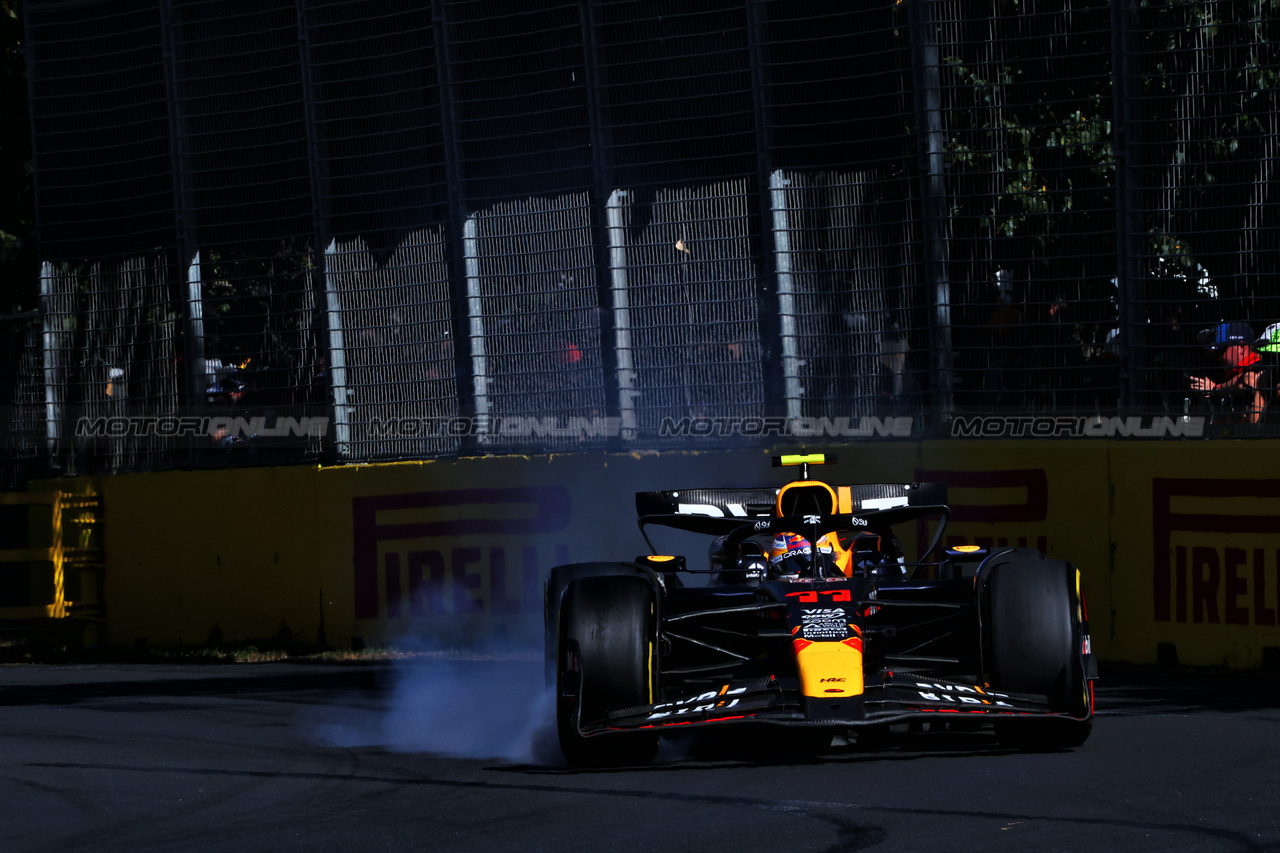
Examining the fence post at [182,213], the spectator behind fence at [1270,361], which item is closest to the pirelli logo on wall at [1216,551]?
the spectator behind fence at [1270,361]

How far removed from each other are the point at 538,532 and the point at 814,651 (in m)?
5.42

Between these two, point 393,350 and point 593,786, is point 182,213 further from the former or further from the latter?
point 593,786

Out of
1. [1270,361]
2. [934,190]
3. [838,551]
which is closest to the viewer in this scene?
[838,551]

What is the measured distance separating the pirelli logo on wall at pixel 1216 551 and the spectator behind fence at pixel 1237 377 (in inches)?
20.4

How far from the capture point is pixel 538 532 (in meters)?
11.6

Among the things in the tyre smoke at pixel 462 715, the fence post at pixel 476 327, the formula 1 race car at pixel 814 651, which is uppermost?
the fence post at pixel 476 327

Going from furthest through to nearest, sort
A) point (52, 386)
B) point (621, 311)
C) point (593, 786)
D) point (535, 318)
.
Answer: point (52, 386) → point (535, 318) → point (621, 311) → point (593, 786)

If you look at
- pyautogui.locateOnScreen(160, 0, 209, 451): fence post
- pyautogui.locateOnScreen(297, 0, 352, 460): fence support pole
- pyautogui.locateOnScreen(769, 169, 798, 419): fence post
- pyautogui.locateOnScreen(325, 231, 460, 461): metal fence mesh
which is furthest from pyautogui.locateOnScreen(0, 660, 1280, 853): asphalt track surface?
pyautogui.locateOnScreen(160, 0, 209, 451): fence post

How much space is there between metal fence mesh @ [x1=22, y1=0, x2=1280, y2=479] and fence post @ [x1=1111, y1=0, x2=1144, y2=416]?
0.02 meters

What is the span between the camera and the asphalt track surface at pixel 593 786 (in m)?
5.35

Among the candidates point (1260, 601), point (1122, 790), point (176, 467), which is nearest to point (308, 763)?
point (1122, 790)

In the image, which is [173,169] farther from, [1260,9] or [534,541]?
[1260,9]

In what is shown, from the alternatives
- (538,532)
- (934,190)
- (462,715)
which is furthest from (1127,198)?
(462,715)

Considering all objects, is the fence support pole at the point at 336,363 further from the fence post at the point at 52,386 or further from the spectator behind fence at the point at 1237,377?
the spectator behind fence at the point at 1237,377
